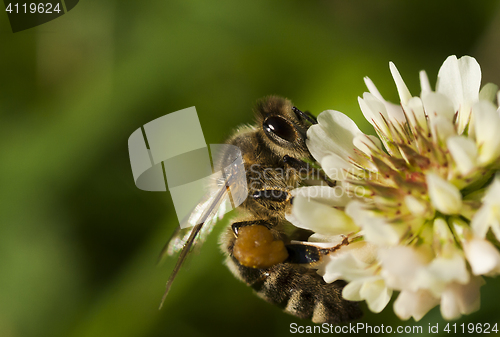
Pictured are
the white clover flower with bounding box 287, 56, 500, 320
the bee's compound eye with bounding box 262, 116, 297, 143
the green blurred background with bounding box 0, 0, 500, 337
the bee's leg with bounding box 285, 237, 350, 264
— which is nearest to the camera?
the white clover flower with bounding box 287, 56, 500, 320

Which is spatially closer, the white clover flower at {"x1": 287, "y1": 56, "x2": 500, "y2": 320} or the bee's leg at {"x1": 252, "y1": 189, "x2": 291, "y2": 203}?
the white clover flower at {"x1": 287, "y1": 56, "x2": 500, "y2": 320}

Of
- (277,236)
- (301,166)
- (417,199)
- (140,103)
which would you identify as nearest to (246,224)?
(277,236)

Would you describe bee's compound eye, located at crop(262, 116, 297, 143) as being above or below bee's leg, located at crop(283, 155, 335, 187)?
above

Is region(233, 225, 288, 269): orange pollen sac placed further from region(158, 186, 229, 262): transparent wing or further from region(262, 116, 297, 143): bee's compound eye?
region(262, 116, 297, 143): bee's compound eye

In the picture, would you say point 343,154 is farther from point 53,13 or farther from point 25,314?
point 53,13

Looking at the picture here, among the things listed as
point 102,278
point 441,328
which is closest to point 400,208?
point 441,328

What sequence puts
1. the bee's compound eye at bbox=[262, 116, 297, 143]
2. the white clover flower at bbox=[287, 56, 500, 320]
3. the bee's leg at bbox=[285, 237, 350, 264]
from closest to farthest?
1. the white clover flower at bbox=[287, 56, 500, 320]
2. the bee's leg at bbox=[285, 237, 350, 264]
3. the bee's compound eye at bbox=[262, 116, 297, 143]

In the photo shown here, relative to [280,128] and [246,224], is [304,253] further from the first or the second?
[280,128]

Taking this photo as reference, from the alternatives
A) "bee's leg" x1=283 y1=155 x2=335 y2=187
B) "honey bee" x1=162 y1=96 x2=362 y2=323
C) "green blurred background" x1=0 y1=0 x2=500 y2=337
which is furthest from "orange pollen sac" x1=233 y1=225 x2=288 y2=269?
"green blurred background" x1=0 y1=0 x2=500 y2=337
